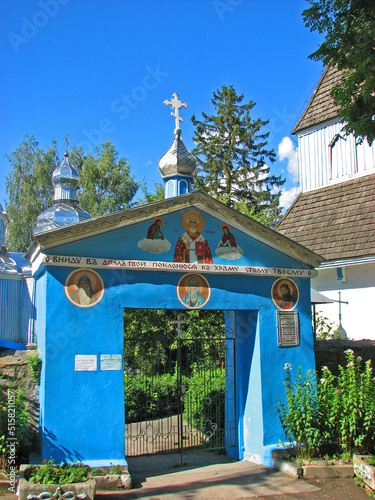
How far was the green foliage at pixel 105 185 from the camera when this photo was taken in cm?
2648

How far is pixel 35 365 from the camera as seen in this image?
7102 millimetres

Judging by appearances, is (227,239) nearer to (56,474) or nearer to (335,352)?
(335,352)

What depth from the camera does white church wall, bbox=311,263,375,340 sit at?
11.2 m

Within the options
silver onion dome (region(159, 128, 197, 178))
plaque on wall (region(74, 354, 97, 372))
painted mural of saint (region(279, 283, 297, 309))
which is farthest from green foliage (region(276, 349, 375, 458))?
silver onion dome (region(159, 128, 197, 178))

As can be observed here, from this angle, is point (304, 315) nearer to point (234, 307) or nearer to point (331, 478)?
point (234, 307)

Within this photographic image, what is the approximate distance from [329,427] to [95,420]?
3.42 m

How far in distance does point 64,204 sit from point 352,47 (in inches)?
314

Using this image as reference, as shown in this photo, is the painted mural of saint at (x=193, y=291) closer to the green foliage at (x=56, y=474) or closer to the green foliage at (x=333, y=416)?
the green foliage at (x=333, y=416)

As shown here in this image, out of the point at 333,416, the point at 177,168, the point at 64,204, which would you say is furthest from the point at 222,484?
the point at 64,204

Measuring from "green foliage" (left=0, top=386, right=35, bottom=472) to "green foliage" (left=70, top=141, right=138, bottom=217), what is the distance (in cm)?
1981

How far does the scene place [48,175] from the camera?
88.4 ft

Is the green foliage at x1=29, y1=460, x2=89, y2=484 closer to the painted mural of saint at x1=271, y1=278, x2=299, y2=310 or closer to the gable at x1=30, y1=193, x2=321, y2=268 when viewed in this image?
the gable at x1=30, y1=193, x2=321, y2=268

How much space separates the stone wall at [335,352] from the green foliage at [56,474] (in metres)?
4.63

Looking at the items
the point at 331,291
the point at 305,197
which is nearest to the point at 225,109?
the point at 305,197
